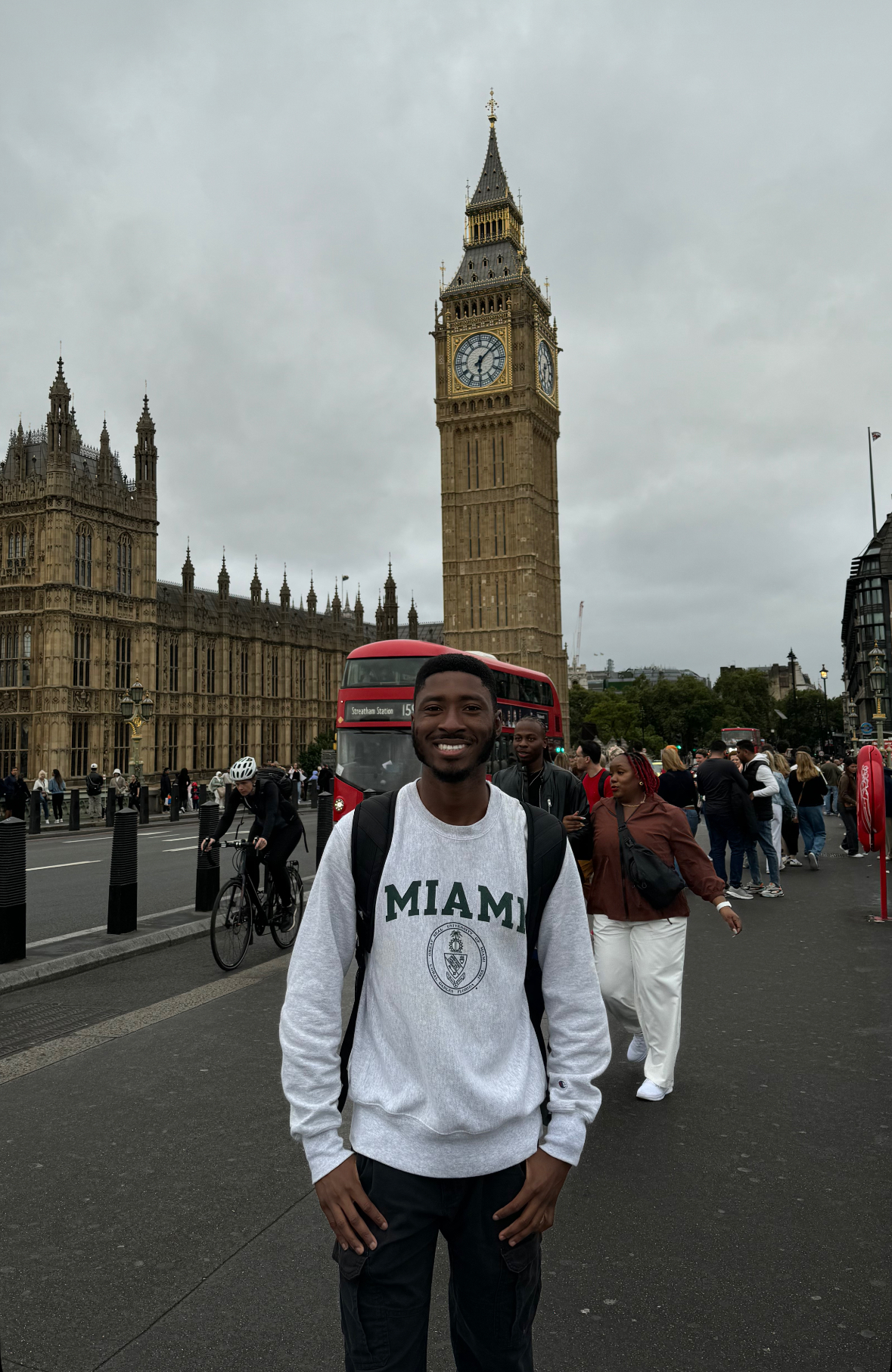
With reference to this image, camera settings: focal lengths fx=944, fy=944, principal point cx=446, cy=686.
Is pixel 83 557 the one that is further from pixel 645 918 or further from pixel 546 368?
pixel 645 918

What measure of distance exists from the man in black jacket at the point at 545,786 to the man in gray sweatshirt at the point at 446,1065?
3.42 m

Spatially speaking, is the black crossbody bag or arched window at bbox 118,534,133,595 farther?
arched window at bbox 118,534,133,595

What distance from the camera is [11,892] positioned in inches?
292

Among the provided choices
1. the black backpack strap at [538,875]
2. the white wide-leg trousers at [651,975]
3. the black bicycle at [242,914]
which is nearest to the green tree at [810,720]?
the black bicycle at [242,914]

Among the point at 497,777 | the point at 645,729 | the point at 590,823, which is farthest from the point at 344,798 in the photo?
the point at 645,729

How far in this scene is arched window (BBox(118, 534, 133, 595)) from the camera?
169ft

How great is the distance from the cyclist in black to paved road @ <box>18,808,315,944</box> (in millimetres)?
2189

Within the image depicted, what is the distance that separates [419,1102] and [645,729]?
311 feet

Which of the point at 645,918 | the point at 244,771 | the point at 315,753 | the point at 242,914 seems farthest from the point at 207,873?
the point at 315,753

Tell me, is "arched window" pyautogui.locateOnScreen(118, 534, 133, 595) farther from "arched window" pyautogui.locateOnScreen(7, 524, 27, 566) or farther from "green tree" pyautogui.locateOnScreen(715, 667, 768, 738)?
"green tree" pyautogui.locateOnScreen(715, 667, 768, 738)

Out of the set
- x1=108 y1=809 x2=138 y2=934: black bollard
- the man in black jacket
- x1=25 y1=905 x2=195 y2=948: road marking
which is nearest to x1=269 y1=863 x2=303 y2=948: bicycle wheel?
x1=108 y1=809 x2=138 y2=934: black bollard

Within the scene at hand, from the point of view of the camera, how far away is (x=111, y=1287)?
3.02m

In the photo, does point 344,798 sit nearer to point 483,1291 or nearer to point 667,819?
point 667,819

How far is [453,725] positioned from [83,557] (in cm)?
5116
